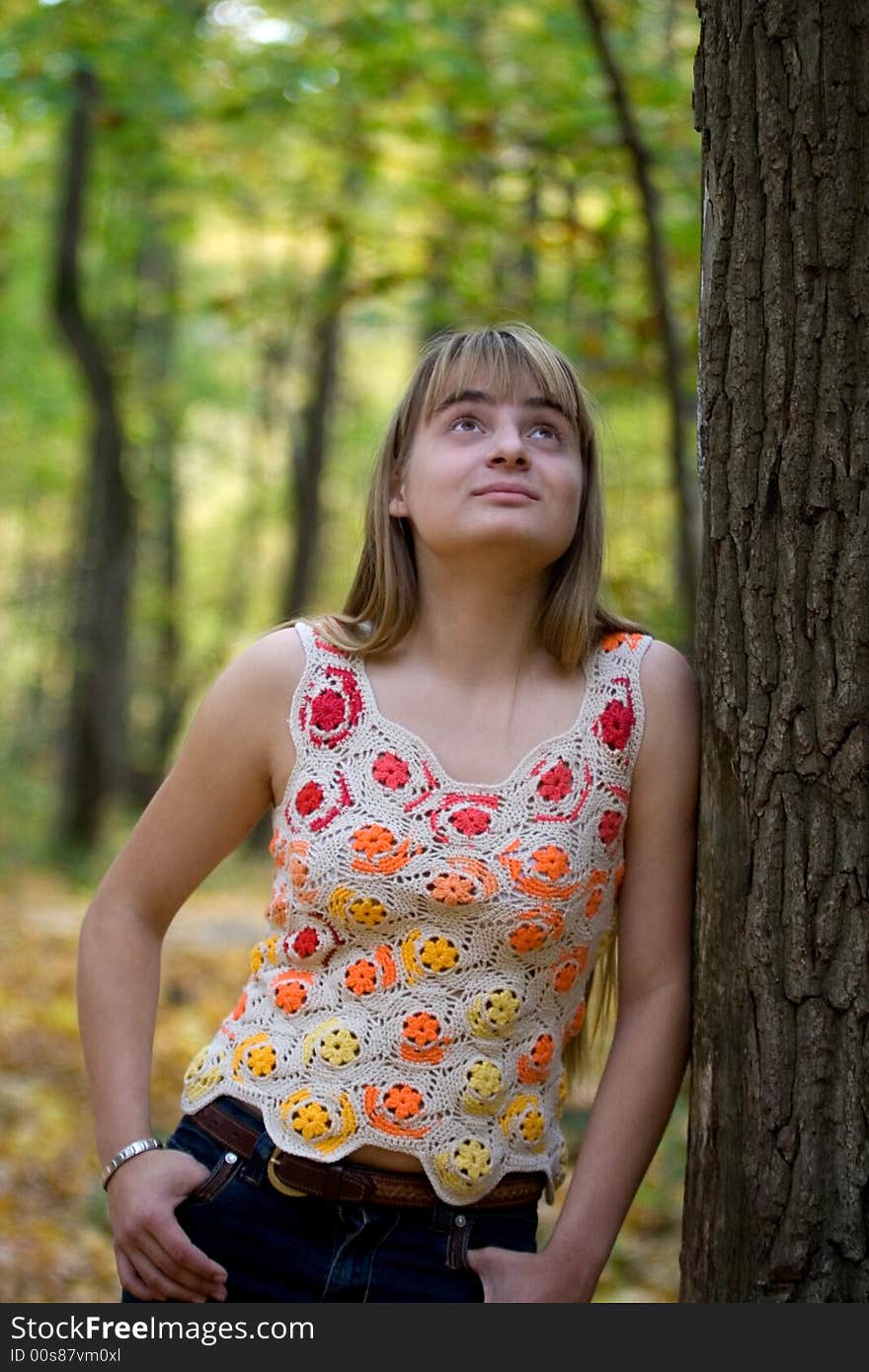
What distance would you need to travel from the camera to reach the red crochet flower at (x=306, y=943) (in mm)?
2115

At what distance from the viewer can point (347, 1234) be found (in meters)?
2.01

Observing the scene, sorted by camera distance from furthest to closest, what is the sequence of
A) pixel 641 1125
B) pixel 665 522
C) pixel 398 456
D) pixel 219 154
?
pixel 665 522 → pixel 219 154 → pixel 398 456 → pixel 641 1125

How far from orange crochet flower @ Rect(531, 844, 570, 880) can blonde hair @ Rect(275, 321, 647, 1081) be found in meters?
0.32

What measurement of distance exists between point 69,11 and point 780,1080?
6.32m

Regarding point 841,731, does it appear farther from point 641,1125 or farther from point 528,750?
point 641,1125

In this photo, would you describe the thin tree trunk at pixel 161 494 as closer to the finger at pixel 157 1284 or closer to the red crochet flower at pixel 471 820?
the finger at pixel 157 1284

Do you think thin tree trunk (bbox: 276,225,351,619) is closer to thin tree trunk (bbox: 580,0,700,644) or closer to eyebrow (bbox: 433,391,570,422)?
thin tree trunk (bbox: 580,0,700,644)

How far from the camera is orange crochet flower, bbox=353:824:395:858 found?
206cm

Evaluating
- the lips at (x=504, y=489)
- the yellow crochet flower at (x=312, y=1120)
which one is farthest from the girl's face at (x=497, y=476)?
the yellow crochet flower at (x=312, y=1120)

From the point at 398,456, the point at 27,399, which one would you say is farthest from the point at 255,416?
the point at 398,456

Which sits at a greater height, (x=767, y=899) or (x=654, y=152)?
(x=654, y=152)

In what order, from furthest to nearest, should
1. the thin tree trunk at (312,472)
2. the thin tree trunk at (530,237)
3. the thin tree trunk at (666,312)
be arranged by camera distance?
the thin tree trunk at (312,472)
the thin tree trunk at (530,237)
the thin tree trunk at (666,312)

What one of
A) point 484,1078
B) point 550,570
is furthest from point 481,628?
point 484,1078

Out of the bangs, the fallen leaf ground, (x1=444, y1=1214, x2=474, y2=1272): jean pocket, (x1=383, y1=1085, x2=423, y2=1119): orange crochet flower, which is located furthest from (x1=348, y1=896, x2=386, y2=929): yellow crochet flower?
the fallen leaf ground
